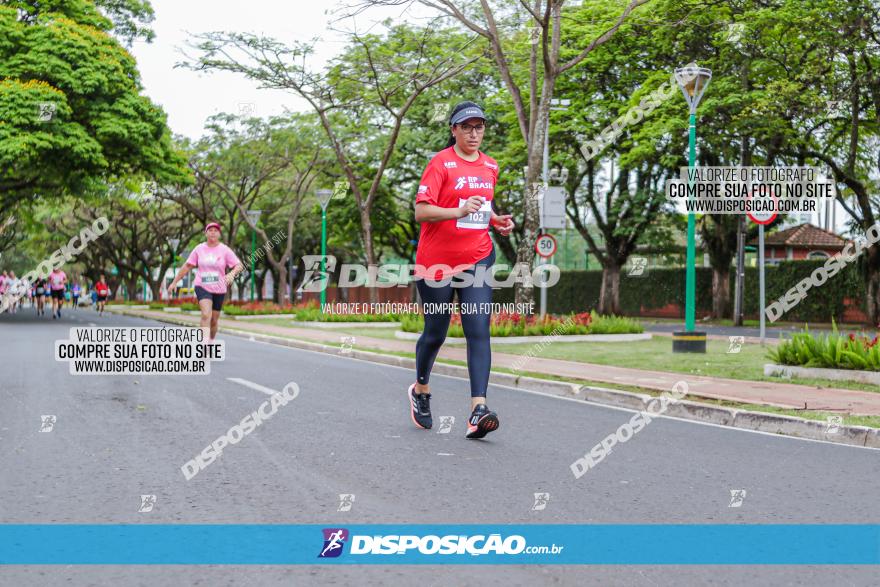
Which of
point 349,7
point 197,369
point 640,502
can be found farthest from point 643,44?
point 640,502

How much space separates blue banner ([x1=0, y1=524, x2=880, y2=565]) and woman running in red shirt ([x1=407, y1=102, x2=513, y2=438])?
210 cm

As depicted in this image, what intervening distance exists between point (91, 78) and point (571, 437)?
24836mm

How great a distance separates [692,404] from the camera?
328 inches

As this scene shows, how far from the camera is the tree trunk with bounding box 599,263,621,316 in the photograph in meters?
37.4

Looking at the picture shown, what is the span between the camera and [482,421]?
6047mm

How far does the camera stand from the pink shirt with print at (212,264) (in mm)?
12547

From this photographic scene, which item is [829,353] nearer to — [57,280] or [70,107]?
[70,107]

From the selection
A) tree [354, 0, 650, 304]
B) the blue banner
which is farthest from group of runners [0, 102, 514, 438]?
tree [354, 0, 650, 304]

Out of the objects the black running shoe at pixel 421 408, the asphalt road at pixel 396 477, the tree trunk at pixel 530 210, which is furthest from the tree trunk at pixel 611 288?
the black running shoe at pixel 421 408

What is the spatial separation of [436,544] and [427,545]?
42 millimetres

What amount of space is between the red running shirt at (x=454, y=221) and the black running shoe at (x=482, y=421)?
0.97 meters

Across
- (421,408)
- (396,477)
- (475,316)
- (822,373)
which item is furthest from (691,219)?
(396,477)

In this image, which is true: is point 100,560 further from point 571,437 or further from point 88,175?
point 88,175

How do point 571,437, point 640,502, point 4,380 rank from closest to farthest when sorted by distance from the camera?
point 640,502 < point 571,437 < point 4,380
